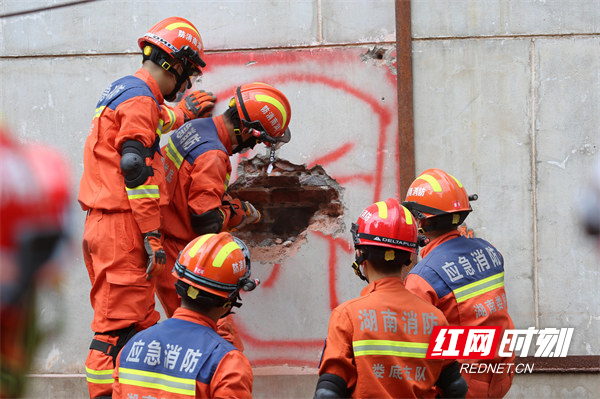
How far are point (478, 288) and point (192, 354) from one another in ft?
4.97

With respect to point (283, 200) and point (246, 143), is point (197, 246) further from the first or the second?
point (283, 200)

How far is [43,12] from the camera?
17.3 ft

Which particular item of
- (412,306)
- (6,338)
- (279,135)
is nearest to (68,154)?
(279,135)

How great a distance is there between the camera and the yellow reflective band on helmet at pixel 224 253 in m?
3.18

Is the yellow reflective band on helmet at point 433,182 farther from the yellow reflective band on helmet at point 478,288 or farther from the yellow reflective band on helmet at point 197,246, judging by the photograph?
the yellow reflective band on helmet at point 197,246

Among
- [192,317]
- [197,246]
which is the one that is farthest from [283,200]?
[192,317]

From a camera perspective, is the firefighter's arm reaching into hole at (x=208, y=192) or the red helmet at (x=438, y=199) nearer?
the red helmet at (x=438, y=199)

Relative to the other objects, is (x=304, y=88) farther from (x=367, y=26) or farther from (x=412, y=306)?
(x=412, y=306)

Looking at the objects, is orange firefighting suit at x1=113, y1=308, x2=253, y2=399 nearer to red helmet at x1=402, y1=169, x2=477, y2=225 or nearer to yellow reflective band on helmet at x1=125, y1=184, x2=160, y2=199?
yellow reflective band on helmet at x1=125, y1=184, x2=160, y2=199

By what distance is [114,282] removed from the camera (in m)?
3.97

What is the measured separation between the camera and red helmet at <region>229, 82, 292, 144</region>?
4578 mm

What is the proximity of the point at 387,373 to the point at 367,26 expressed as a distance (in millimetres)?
2940

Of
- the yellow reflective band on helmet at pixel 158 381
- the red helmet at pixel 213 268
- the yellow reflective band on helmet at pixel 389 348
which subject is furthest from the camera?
the red helmet at pixel 213 268

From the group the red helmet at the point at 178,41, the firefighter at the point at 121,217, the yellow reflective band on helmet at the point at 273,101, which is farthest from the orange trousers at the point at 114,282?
the yellow reflective band on helmet at the point at 273,101
